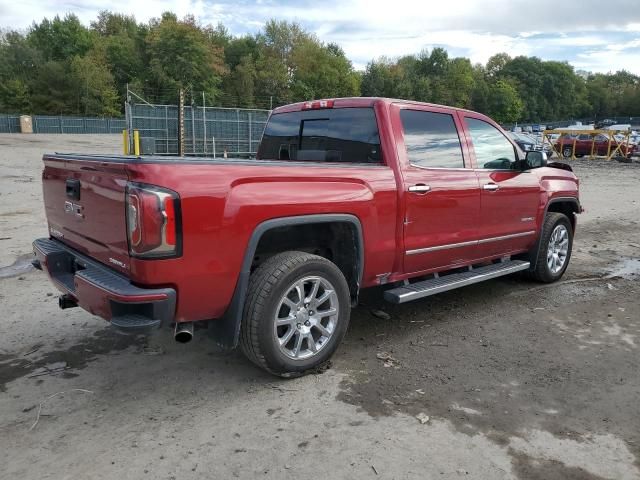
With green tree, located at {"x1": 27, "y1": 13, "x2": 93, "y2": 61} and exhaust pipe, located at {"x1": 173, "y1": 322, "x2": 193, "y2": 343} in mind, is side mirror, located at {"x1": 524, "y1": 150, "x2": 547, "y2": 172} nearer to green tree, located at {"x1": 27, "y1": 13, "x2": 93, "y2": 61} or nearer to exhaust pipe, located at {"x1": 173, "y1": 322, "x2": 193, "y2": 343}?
exhaust pipe, located at {"x1": 173, "y1": 322, "x2": 193, "y2": 343}

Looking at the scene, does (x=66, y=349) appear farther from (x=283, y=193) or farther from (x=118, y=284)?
(x=283, y=193)

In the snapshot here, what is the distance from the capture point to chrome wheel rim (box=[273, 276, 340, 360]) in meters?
3.58

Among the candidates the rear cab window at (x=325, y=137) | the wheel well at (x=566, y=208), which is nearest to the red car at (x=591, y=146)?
the wheel well at (x=566, y=208)

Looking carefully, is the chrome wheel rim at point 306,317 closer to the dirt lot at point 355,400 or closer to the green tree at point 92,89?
the dirt lot at point 355,400

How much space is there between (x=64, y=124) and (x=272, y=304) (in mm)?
59998

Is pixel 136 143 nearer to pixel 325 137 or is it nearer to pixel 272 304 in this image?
pixel 325 137

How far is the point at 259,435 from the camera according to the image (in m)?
3.01

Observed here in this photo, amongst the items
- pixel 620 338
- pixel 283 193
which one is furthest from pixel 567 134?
pixel 283 193

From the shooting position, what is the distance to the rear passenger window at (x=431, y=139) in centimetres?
438

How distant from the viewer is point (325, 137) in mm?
4707

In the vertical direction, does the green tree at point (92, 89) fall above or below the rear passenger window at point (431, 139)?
above

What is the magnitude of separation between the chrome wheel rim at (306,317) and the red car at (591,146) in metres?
31.5

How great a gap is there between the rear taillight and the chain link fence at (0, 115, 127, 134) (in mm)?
53773

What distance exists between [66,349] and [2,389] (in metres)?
0.67
